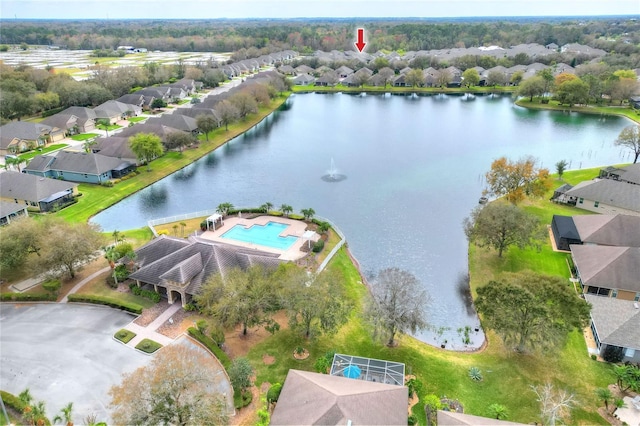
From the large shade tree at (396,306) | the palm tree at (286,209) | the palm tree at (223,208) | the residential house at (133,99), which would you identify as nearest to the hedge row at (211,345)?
the large shade tree at (396,306)

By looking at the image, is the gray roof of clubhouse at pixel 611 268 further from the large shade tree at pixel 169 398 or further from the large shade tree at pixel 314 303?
the large shade tree at pixel 169 398

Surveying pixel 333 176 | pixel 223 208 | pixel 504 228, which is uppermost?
pixel 504 228

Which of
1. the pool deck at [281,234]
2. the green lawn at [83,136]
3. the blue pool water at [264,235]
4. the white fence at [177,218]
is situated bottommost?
the blue pool water at [264,235]

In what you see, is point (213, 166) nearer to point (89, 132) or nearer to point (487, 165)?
point (89, 132)

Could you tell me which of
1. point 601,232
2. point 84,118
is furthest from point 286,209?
point 84,118

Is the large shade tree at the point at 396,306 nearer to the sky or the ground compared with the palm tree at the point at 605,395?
nearer to the sky

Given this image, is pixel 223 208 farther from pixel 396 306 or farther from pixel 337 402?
pixel 337 402

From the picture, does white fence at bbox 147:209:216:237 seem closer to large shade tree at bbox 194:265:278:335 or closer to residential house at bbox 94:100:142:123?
large shade tree at bbox 194:265:278:335
